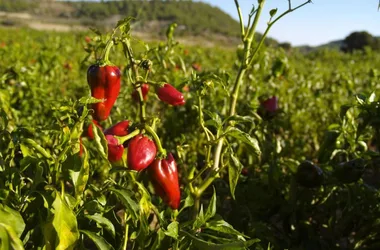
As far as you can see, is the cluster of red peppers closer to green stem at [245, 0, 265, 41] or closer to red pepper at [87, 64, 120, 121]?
red pepper at [87, 64, 120, 121]

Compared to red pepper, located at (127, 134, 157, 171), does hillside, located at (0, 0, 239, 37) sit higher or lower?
higher

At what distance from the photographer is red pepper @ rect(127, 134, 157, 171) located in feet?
3.62

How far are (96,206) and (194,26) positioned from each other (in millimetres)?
58787

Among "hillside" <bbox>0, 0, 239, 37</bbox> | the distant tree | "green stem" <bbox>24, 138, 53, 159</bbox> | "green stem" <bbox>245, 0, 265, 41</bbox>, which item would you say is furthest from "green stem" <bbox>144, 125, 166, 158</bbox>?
"hillside" <bbox>0, 0, 239, 37</bbox>

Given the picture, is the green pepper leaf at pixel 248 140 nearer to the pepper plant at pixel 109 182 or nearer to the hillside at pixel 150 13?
the pepper plant at pixel 109 182

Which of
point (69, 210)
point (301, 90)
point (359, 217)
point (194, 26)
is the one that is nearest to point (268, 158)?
point (359, 217)

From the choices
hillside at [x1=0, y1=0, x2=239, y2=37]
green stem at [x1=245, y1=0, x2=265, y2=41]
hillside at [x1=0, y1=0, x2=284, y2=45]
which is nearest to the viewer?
green stem at [x1=245, y1=0, x2=265, y2=41]

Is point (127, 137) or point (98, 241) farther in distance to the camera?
point (127, 137)

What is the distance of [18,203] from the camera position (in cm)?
116

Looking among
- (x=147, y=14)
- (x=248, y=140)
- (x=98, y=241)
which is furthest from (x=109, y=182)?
(x=147, y=14)

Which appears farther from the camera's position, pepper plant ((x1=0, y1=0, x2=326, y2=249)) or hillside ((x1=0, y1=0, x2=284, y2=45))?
hillside ((x1=0, y1=0, x2=284, y2=45))

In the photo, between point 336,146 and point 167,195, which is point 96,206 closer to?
point 167,195

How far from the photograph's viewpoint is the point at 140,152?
1.11 metres

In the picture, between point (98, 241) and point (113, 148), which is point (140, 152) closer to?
point (113, 148)
